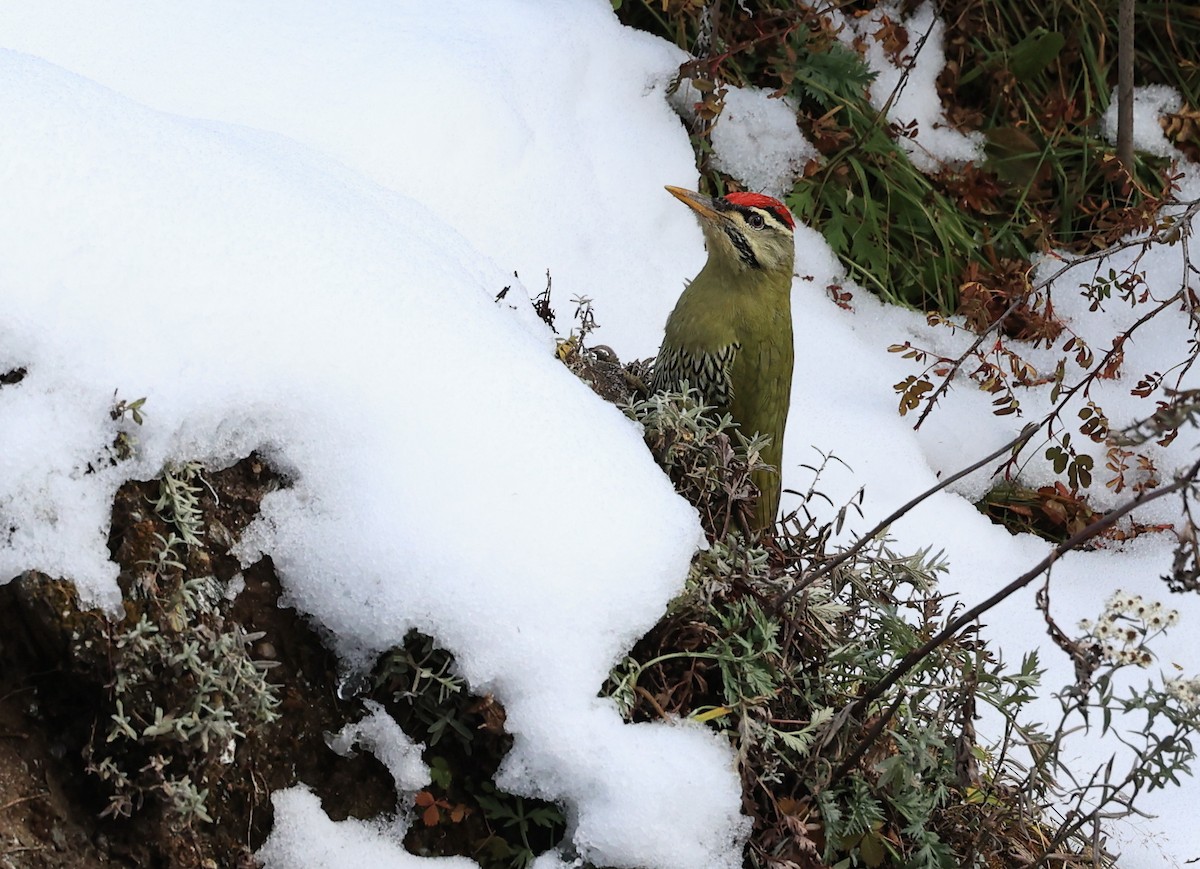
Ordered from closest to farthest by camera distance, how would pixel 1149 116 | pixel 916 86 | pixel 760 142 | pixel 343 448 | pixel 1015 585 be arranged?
pixel 1015 585 → pixel 343 448 → pixel 760 142 → pixel 916 86 → pixel 1149 116

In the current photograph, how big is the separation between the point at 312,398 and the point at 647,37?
3.00 m

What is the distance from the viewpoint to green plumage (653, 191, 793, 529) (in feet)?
12.0

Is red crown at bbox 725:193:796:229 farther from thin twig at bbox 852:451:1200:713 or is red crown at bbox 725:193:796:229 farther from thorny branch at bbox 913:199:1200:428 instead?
thin twig at bbox 852:451:1200:713

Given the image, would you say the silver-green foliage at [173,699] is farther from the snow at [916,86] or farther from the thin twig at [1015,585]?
the snow at [916,86]

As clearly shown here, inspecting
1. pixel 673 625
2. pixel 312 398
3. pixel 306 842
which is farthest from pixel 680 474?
pixel 306 842

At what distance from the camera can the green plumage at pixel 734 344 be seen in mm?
3666

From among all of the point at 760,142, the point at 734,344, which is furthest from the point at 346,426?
the point at 760,142

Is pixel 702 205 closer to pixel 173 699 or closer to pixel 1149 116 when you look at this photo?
pixel 173 699

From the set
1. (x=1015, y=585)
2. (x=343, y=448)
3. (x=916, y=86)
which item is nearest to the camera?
(x=1015, y=585)

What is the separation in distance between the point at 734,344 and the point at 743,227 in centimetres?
34

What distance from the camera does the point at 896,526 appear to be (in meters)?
3.97

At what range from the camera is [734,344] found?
3.69m

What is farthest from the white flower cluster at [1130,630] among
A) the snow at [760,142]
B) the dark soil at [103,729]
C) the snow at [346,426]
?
the snow at [760,142]

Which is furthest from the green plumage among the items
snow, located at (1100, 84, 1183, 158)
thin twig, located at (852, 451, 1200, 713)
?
snow, located at (1100, 84, 1183, 158)
